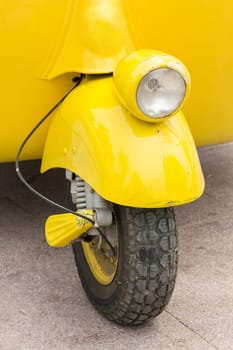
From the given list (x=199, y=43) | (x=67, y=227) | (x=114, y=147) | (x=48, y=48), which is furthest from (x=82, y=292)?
(x=199, y=43)

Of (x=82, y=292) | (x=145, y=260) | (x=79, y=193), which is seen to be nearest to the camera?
(x=145, y=260)

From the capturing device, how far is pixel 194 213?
318cm

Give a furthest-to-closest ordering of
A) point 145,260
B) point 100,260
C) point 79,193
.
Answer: point 100,260 < point 79,193 < point 145,260

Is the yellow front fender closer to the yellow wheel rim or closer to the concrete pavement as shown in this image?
the yellow wheel rim

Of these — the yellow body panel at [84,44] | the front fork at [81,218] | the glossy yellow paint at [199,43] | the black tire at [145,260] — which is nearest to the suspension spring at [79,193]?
the front fork at [81,218]

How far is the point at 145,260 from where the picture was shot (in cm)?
216

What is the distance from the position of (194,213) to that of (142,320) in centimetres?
98

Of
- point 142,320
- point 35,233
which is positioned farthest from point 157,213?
point 35,233

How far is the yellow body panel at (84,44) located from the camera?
2.32m

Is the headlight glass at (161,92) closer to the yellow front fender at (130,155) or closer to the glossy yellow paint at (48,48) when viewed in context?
the yellow front fender at (130,155)

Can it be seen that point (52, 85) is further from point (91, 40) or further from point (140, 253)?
point (140, 253)

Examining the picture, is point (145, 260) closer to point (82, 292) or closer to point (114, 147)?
point (114, 147)

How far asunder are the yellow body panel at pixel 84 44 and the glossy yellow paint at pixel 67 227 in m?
0.37

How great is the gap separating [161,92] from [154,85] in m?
0.03
